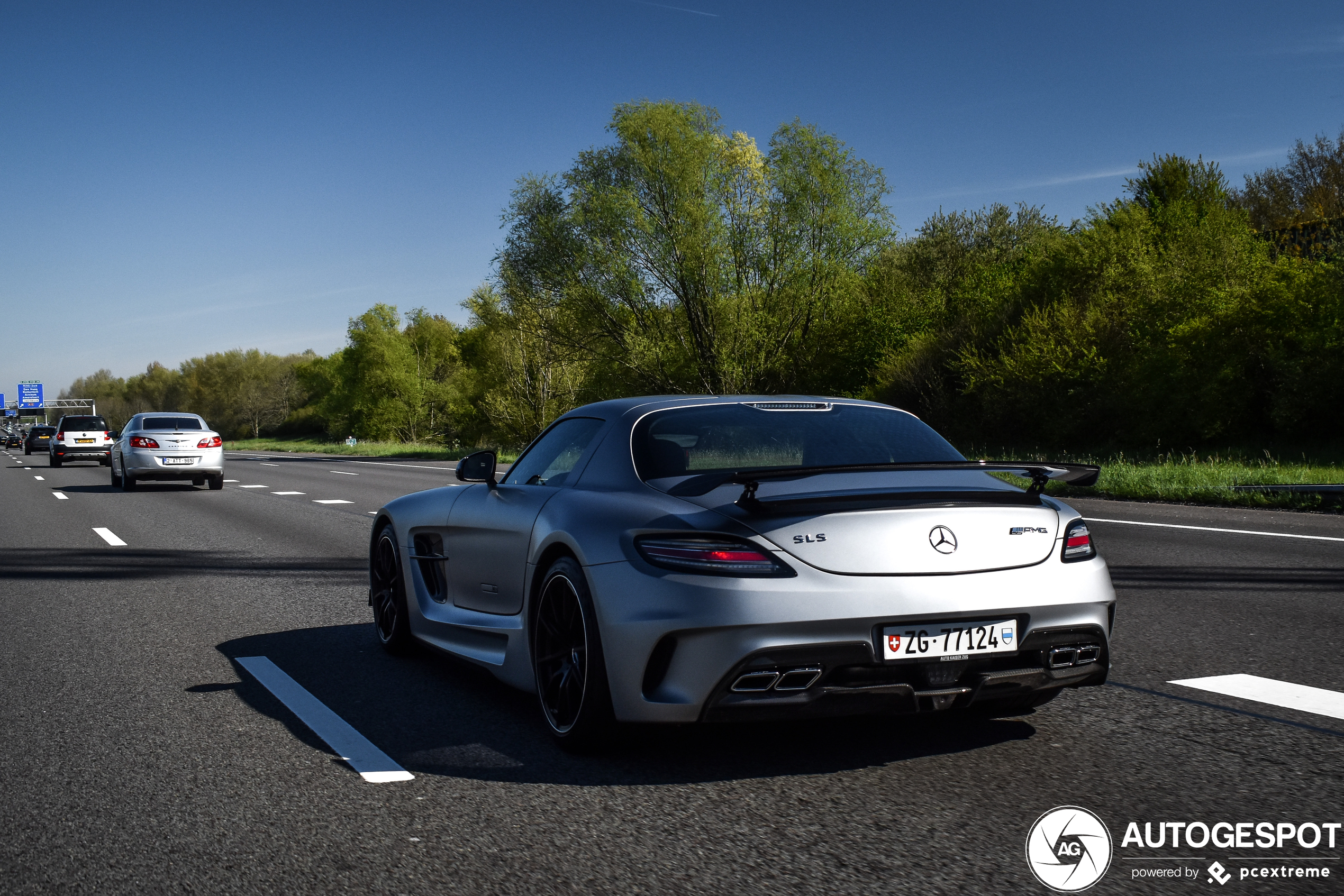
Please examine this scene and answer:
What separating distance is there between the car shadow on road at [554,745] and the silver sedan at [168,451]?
19.5 metres

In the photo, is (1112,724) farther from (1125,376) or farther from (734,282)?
(734,282)

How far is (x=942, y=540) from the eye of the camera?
3.74m

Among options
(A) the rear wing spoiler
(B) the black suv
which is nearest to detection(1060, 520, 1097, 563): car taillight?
(A) the rear wing spoiler

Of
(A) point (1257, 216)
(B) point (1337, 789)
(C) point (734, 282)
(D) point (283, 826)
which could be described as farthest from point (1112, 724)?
(A) point (1257, 216)

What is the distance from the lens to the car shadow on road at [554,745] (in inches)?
157

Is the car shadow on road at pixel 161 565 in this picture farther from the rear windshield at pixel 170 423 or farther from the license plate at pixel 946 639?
the rear windshield at pixel 170 423

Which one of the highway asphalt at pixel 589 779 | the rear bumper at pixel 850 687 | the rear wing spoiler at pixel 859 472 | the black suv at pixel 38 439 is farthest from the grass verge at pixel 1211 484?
the black suv at pixel 38 439

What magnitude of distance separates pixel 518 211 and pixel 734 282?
7734 mm

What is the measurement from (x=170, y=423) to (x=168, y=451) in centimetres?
109

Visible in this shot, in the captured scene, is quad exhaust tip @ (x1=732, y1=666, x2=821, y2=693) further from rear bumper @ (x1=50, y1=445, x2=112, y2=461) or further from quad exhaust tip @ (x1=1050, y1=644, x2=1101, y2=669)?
rear bumper @ (x1=50, y1=445, x2=112, y2=461)

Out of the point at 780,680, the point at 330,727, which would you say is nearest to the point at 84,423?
the point at 330,727

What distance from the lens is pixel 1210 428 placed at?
28953 mm

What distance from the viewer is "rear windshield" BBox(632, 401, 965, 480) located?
4480 millimetres

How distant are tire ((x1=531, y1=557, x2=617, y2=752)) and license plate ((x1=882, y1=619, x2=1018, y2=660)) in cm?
97
